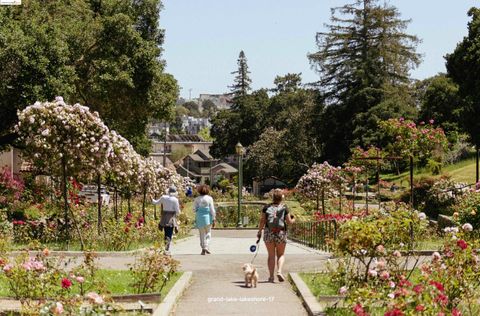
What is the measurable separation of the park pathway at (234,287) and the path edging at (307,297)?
0.35 feet

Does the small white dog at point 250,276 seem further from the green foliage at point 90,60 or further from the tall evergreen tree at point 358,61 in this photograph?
the tall evergreen tree at point 358,61

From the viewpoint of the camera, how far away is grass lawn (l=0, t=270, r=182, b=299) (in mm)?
11227

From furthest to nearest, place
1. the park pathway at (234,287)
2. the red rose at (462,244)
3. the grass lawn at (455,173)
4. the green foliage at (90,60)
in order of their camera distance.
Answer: the grass lawn at (455,173) < the green foliage at (90,60) < the park pathway at (234,287) < the red rose at (462,244)

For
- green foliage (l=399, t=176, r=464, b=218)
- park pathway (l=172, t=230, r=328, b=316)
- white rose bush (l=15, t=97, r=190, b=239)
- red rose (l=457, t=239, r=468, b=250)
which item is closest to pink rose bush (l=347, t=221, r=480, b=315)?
red rose (l=457, t=239, r=468, b=250)

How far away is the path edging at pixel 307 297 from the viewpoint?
10.0m

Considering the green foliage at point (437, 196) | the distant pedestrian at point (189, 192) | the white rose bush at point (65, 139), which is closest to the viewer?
the white rose bush at point (65, 139)

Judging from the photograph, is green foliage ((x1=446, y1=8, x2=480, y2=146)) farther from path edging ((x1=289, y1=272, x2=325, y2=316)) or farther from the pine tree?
the pine tree

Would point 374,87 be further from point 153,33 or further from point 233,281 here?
point 233,281

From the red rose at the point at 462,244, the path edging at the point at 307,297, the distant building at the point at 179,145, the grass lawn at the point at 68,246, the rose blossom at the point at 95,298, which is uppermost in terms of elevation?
the distant building at the point at 179,145

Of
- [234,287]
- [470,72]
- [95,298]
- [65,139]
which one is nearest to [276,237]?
[234,287]

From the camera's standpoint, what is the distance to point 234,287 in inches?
501

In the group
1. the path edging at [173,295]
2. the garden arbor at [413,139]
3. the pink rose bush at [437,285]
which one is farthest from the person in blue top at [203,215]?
the pink rose bush at [437,285]

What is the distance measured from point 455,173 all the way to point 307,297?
Result: 35395 millimetres

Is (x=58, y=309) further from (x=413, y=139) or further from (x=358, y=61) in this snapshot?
(x=358, y=61)
